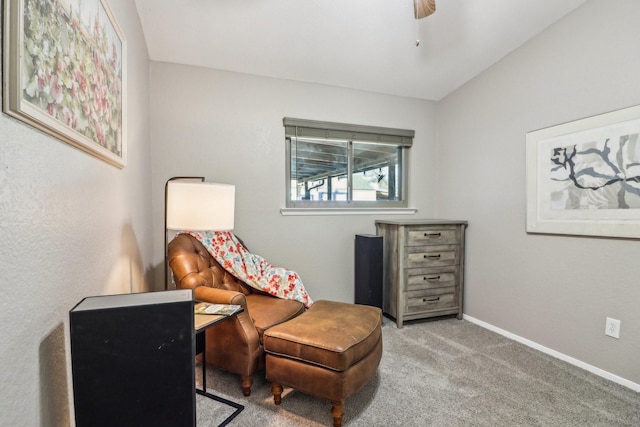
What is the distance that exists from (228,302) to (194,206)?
0.57 metres

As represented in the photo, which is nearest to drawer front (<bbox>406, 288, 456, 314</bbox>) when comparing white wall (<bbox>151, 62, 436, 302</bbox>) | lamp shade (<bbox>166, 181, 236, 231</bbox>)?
white wall (<bbox>151, 62, 436, 302</bbox>)

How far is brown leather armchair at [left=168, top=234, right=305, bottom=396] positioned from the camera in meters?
1.69

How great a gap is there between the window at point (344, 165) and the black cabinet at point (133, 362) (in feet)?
7.20

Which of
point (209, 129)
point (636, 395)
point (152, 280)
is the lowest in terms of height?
point (636, 395)

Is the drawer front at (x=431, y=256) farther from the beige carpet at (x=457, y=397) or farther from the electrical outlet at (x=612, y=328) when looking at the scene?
the electrical outlet at (x=612, y=328)

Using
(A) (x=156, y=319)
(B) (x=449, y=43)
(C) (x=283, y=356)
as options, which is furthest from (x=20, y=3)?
(B) (x=449, y=43)

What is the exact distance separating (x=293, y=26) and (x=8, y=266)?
2267 millimetres

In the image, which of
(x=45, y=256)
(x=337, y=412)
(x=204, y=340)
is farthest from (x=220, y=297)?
(x=45, y=256)

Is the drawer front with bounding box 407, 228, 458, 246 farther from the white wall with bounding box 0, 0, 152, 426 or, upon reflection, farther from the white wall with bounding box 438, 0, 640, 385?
the white wall with bounding box 0, 0, 152, 426

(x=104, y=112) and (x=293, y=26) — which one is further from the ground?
(x=293, y=26)

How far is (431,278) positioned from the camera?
9.37 ft

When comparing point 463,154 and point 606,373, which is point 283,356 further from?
point 463,154

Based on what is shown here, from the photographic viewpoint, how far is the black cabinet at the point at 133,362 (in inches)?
28.8

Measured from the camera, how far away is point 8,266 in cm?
64
